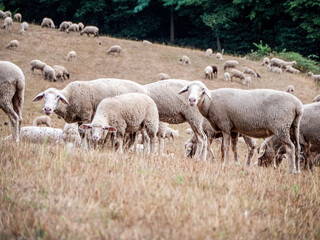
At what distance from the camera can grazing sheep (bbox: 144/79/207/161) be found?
965cm

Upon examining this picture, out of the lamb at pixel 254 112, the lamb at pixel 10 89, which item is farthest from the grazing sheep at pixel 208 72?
the lamb at pixel 10 89

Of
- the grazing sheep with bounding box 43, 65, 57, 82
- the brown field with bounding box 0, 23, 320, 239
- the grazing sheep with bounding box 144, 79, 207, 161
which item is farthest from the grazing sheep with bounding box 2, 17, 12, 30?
the brown field with bounding box 0, 23, 320, 239

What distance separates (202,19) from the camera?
46.1 meters

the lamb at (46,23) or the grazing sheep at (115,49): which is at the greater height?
the lamb at (46,23)

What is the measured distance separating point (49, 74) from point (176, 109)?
40.4 feet

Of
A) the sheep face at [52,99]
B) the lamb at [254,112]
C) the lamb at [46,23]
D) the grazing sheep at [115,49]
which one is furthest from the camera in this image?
the lamb at [46,23]

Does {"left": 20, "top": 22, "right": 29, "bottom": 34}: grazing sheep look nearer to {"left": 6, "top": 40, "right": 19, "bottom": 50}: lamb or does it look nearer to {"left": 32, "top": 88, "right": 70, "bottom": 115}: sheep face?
{"left": 6, "top": 40, "right": 19, "bottom": 50}: lamb

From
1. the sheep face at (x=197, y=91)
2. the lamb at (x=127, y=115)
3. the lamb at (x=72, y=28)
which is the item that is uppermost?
the lamb at (x=72, y=28)

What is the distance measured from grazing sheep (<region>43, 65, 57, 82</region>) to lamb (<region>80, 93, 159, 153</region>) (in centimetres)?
1245

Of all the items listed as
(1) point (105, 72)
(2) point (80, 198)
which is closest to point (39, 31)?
(1) point (105, 72)

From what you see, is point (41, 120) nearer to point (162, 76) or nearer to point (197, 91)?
point (197, 91)

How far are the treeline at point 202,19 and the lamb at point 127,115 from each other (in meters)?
30.7

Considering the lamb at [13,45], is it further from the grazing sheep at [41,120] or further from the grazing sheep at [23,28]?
the grazing sheep at [41,120]

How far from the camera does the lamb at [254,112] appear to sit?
791cm
